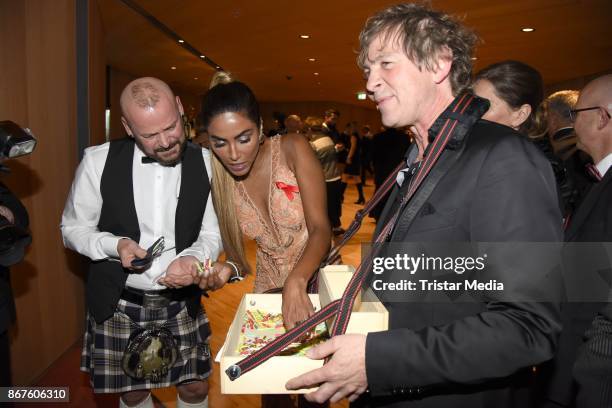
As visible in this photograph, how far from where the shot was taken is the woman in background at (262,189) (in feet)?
5.74

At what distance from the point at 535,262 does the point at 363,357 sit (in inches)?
15.3

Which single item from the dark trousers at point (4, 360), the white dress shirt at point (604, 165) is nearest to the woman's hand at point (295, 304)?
the white dress shirt at point (604, 165)

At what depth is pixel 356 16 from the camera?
21.0 ft

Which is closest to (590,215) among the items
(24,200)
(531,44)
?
(24,200)

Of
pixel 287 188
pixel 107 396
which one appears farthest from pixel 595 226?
pixel 107 396

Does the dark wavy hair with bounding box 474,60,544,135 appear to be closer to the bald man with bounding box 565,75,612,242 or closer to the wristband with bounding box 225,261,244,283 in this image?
the bald man with bounding box 565,75,612,242

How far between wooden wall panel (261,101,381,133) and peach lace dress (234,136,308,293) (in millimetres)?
20912

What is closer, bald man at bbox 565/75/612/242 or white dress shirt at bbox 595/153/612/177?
bald man at bbox 565/75/612/242

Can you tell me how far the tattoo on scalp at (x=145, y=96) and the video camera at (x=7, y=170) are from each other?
0.41 metres

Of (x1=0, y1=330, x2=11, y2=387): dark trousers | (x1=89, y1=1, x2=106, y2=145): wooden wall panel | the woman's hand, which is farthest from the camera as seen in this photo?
(x1=89, y1=1, x2=106, y2=145): wooden wall panel

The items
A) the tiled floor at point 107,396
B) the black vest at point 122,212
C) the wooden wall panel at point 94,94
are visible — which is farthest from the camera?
the wooden wall panel at point 94,94

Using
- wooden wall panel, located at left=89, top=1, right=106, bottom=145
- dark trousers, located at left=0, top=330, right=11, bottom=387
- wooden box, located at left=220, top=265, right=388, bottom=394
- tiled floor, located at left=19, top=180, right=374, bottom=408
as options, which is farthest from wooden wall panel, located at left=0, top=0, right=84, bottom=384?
wooden box, located at left=220, top=265, right=388, bottom=394

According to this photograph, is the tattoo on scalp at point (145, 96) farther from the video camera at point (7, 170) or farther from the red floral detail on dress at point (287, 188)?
the red floral detail on dress at point (287, 188)

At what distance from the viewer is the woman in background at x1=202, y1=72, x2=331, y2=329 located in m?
1.75
